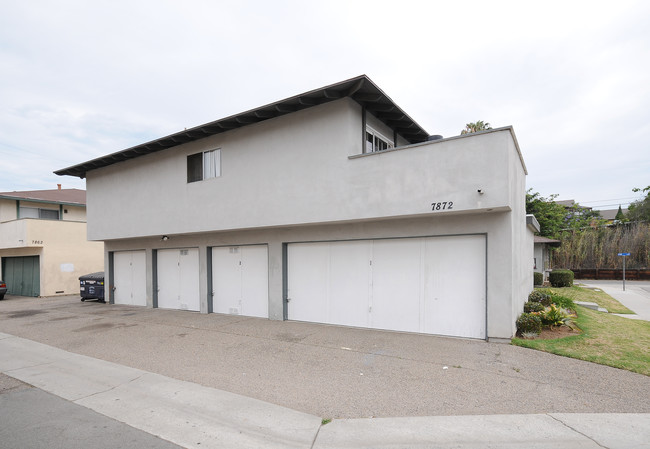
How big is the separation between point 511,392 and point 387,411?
1.98 metres

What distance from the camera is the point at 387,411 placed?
4.61m

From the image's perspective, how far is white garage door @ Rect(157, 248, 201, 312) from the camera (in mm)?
13406

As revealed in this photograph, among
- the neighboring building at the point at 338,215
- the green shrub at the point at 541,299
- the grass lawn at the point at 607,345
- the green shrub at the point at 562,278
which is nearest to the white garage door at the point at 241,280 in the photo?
the neighboring building at the point at 338,215

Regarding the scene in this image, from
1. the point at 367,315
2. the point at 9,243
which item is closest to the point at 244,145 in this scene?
the point at 367,315

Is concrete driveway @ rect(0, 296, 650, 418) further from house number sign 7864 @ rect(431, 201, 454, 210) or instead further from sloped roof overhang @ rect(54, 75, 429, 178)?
sloped roof overhang @ rect(54, 75, 429, 178)

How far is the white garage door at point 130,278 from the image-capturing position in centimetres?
1537

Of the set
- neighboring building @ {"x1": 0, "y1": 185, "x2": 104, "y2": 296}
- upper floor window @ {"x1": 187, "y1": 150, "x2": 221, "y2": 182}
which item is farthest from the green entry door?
upper floor window @ {"x1": 187, "y1": 150, "x2": 221, "y2": 182}

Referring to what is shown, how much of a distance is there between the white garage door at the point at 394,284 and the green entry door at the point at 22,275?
61.7 ft

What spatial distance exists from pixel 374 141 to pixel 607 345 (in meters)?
7.45

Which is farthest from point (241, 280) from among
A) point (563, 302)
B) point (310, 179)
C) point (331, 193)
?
point (563, 302)

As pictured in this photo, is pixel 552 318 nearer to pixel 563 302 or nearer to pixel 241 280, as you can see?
pixel 563 302

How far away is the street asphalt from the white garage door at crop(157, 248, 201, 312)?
4296mm

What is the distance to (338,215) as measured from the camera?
893 centimetres

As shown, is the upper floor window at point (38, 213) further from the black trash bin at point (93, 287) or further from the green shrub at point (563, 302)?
the green shrub at point (563, 302)
